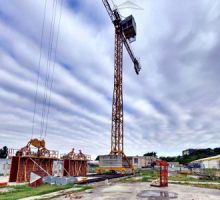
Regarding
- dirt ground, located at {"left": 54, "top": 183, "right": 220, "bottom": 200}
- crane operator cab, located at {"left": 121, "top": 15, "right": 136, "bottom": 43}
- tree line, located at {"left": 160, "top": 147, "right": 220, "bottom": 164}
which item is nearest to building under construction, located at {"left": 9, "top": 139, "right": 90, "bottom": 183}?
dirt ground, located at {"left": 54, "top": 183, "right": 220, "bottom": 200}

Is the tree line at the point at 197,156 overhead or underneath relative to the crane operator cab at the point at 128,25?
underneath

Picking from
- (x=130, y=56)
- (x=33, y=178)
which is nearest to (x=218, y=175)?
(x=33, y=178)

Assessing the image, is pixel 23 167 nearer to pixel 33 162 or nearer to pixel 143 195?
pixel 33 162

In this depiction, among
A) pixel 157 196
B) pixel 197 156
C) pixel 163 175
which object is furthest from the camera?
pixel 197 156

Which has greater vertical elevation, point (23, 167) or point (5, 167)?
point (23, 167)

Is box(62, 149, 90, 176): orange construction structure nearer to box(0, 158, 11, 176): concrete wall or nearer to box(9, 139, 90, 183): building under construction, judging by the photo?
box(9, 139, 90, 183): building under construction

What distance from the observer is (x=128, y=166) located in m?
51.5

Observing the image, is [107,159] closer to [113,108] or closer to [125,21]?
[113,108]

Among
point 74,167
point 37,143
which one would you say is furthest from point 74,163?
Answer: point 37,143

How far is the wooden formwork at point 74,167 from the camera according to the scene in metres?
41.4

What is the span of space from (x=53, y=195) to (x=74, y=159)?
2606 centimetres

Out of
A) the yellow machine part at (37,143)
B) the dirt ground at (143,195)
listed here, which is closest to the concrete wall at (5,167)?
the yellow machine part at (37,143)

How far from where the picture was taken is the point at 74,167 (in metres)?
42.9

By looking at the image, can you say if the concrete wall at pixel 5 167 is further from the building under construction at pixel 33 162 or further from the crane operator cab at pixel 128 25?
the crane operator cab at pixel 128 25
